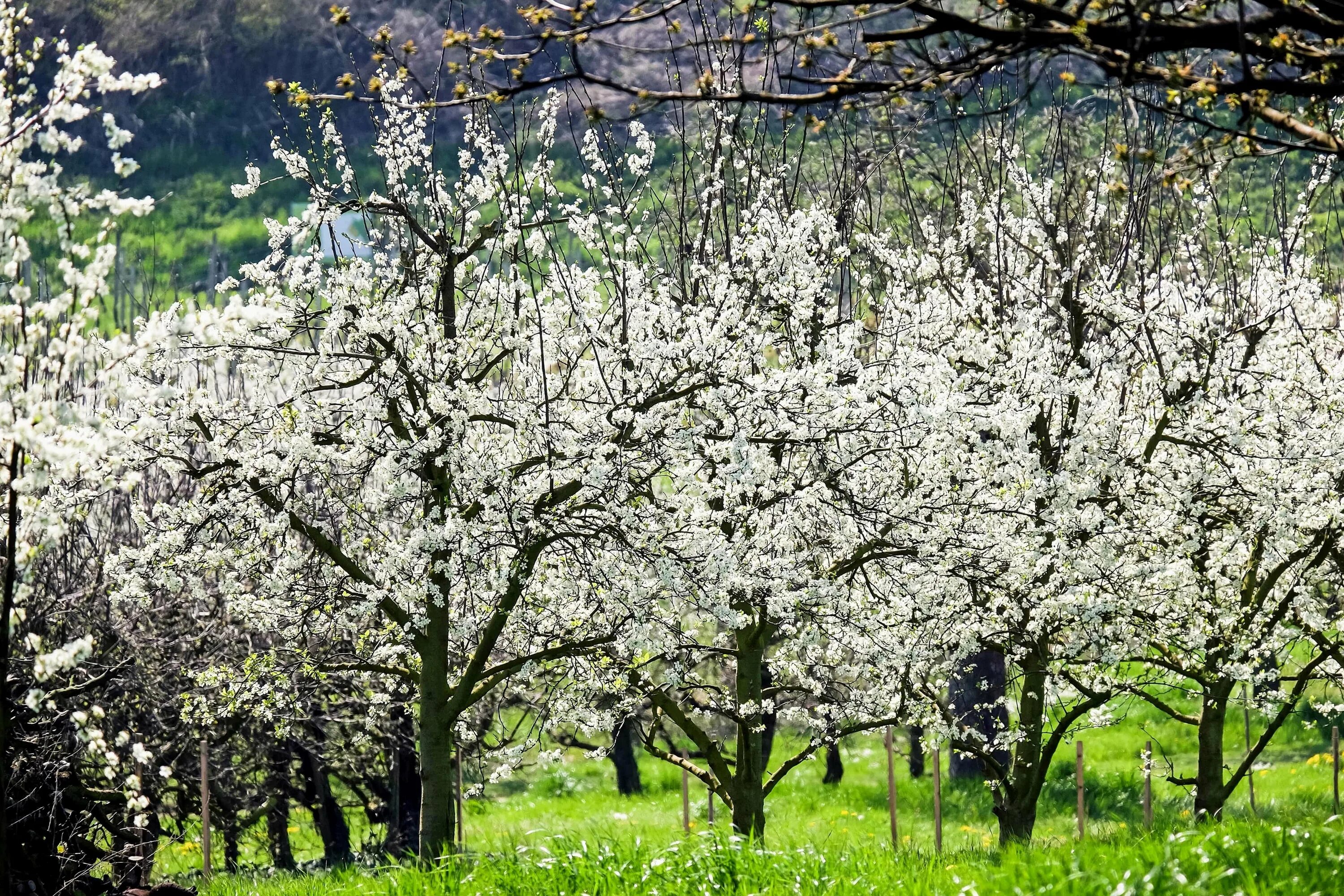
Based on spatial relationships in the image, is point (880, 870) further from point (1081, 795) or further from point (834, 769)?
point (834, 769)

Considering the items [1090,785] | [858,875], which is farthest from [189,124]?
[858,875]

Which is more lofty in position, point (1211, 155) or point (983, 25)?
point (983, 25)

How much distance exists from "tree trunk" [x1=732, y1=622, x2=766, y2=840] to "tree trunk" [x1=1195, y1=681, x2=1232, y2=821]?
13.8 feet

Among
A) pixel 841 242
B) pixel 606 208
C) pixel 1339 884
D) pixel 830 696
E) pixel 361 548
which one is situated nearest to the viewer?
pixel 1339 884

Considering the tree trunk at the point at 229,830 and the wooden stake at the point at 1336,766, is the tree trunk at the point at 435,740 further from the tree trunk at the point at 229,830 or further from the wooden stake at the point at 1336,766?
the wooden stake at the point at 1336,766

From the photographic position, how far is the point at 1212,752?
12148 mm

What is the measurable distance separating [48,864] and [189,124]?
96697 millimetres

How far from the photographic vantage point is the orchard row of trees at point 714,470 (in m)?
8.81

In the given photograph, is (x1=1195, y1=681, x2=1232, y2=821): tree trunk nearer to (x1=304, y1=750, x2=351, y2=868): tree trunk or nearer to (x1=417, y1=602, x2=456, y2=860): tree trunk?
(x1=417, y1=602, x2=456, y2=860): tree trunk

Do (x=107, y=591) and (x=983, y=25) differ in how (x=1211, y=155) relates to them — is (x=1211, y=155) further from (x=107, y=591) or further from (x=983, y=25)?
(x=107, y=591)

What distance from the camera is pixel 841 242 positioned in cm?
1226

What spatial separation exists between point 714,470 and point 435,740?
2.94 metres

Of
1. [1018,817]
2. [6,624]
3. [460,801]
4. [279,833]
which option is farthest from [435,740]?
[279,833]

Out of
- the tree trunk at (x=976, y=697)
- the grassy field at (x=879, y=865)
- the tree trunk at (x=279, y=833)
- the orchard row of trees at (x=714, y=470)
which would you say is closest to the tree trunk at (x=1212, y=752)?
the orchard row of trees at (x=714, y=470)
